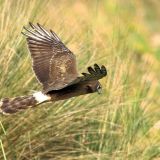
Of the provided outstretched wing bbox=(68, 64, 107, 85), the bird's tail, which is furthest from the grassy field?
outstretched wing bbox=(68, 64, 107, 85)

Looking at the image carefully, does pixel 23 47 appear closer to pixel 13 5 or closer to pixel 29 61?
pixel 29 61

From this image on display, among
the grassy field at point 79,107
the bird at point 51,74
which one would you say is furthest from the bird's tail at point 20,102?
the grassy field at point 79,107

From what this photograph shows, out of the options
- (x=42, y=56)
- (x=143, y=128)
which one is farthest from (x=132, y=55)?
(x=42, y=56)

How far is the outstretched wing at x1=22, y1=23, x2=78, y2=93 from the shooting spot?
180 inches

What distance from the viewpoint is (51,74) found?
183 inches

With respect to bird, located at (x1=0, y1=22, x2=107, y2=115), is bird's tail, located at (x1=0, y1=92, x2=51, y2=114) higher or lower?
lower

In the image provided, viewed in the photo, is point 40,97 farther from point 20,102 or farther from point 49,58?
point 49,58

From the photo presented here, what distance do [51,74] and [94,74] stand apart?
0.53 m

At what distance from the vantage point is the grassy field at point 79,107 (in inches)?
188

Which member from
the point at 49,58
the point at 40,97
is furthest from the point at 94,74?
the point at 49,58

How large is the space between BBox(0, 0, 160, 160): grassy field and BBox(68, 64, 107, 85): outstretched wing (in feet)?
1.49

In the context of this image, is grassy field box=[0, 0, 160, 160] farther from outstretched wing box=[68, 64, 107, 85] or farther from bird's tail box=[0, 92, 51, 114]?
outstretched wing box=[68, 64, 107, 85]

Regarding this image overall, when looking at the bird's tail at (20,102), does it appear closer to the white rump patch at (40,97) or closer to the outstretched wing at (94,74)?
the white rump patch at (40,97)

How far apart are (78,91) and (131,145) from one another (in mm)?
607
